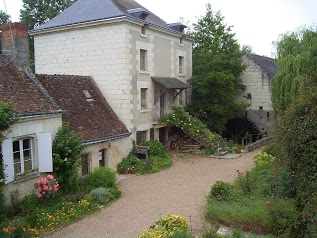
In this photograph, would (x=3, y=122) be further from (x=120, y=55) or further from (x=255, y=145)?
(x=255, y=145)

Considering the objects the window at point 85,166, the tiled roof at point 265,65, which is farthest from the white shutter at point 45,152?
the tiled roof at point 265,65

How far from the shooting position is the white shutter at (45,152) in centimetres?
1086

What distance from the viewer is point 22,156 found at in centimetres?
1058

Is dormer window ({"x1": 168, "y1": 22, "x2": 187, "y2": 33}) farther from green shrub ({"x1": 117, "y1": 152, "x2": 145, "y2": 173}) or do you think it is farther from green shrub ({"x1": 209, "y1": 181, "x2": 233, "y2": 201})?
green shrub ({"x1": 209, "y1": 181, "x2": 233, "y2": 201})

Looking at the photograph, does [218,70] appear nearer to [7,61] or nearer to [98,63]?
[98,63]

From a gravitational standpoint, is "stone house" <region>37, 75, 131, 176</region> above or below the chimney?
below

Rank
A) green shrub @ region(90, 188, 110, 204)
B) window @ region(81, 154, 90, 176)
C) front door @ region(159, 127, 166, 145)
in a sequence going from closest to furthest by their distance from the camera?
green shrub @ region(90, 188, 110, 204) → window @ region(81, 154, 90, 176) → front door @ region(159, 127, 166, 145)

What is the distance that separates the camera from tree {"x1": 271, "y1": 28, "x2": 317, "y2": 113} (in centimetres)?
1727

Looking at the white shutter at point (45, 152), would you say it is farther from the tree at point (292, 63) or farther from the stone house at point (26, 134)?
the tree at point (292, 63)

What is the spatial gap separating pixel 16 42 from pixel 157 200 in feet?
26.0

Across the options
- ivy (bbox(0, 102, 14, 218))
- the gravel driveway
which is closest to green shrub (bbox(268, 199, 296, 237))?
the gravel driveway

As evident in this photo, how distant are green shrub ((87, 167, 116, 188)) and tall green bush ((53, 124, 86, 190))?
73 centimetres

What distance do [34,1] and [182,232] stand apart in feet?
104

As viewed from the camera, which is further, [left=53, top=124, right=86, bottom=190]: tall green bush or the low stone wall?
the low stone wall
